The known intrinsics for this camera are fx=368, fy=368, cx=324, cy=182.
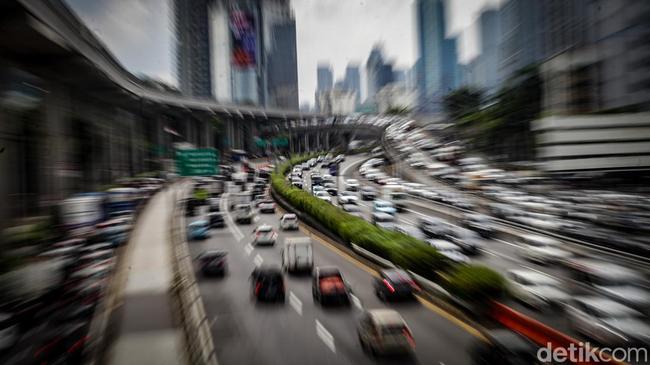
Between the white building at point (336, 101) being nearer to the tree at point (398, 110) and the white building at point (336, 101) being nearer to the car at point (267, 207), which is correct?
the tree at point (398, 110)

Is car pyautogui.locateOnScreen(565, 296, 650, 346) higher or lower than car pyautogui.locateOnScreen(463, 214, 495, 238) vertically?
lower

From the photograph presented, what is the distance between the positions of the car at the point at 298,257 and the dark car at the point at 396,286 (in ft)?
12.8

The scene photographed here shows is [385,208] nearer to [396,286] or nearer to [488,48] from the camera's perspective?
[396,286]

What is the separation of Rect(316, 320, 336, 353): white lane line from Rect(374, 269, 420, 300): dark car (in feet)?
10.3

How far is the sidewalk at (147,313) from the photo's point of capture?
950cm

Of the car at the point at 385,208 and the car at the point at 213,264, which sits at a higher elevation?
the car at the point at 385,208

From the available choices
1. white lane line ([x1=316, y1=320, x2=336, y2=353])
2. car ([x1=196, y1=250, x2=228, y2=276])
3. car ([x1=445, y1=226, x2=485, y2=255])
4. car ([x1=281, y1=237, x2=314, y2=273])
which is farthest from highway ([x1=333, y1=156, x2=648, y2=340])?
car ([x1=196, y1=250, x2=228, y2=276])

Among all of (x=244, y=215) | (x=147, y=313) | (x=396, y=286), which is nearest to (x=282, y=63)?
(x=244, y=215)

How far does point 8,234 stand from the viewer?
891 inches

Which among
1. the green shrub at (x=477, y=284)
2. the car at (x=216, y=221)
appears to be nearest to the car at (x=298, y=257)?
the green shrub at (x=477, y=284)

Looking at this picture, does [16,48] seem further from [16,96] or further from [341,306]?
[341,306]

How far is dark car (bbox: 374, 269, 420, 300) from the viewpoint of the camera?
14.0m

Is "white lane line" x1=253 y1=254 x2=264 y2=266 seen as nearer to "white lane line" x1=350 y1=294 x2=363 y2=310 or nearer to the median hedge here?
the median hedge

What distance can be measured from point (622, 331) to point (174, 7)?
178986 millimetres
